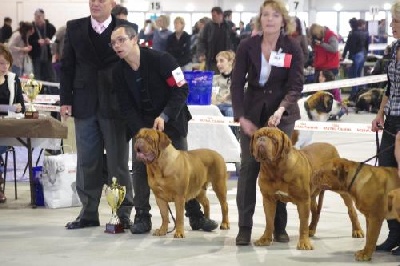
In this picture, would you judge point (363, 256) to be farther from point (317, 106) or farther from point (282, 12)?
point (317, 106)

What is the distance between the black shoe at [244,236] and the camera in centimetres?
559

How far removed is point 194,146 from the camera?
901 cm

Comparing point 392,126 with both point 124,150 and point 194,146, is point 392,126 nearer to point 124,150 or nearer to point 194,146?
point 124,150

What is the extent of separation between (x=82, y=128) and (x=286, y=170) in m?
1.67

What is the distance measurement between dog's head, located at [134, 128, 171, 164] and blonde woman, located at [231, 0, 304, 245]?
0.48 m

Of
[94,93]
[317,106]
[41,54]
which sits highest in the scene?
[41,54]

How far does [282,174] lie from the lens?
5.23m

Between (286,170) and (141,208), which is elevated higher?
(286,170)

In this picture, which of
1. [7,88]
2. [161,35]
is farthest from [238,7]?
[7,88]

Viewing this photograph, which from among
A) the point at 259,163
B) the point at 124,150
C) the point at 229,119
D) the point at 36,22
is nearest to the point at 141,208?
the point at 124,150

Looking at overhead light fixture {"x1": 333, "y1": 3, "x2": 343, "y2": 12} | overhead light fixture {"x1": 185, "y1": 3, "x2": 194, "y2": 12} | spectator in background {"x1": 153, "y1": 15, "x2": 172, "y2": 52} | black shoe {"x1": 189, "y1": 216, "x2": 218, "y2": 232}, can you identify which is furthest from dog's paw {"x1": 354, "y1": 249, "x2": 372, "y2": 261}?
overhead light fixture {"x1": 333, "y1": 3, "x2": 343, "y2": 12}

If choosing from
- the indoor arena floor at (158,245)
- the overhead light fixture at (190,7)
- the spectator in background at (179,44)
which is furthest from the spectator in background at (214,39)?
the overhead light fixture at (190,7)

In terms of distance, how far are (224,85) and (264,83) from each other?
173 inches

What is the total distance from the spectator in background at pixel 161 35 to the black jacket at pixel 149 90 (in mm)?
10819
